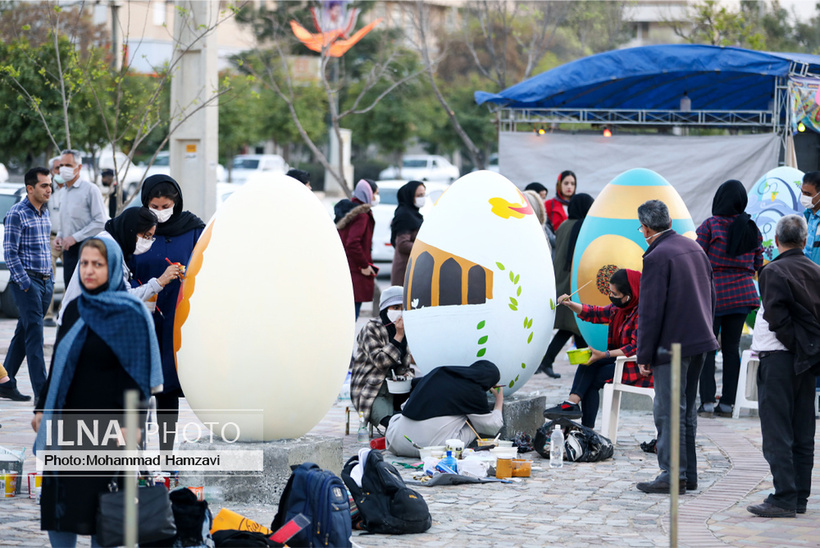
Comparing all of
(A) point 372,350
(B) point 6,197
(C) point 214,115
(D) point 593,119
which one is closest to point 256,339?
(A) point 372,350

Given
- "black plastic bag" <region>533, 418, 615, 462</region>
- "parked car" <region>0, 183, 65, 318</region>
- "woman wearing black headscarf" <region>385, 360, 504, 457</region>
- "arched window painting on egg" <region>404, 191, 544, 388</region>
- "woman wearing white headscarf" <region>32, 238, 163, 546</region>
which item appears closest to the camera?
"woman wearing white headscarf" <region>32, 238, 163, 546</region>

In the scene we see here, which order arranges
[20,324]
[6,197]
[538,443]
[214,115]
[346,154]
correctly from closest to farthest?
1. [538,443]
2. [20,324]
3. [214,115]
4. [6,197]
5. [346,154]

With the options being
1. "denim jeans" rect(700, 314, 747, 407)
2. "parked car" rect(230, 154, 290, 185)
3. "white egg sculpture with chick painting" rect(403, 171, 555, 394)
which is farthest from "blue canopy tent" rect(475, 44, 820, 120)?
"parked car" rect(230, 154, 290, 185)

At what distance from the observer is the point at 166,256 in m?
7.11

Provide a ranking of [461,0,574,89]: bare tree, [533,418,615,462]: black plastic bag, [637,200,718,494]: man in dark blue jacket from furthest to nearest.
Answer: [461,0,574,89]: bare tree < [533,418,615,462]: black plastic bag < [637,200,718,494]: man in dark blue jacket

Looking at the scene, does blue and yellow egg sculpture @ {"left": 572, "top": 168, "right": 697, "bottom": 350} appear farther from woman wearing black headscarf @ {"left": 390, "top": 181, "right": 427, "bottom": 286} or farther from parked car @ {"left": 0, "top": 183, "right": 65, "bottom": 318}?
parked car @ {"left": 0, "top": 183, "right": 65, "bottom": 318}

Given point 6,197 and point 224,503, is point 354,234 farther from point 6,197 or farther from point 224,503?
point 6,197

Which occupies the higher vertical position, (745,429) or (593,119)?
(593,119)

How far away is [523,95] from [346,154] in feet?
94.5

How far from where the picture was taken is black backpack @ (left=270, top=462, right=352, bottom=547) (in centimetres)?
559

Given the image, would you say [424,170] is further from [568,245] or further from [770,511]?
[770,511]

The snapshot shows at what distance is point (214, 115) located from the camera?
14.4 meters

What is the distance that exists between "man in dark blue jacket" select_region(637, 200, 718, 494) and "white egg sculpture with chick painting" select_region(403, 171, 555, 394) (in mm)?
1499

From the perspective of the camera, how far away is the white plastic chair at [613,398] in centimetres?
873
